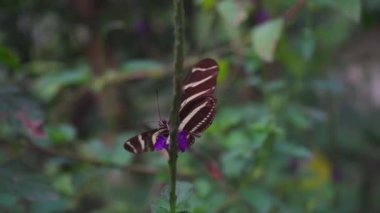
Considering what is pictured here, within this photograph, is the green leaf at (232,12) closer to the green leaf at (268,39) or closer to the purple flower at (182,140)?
the green leaf at (268,39)

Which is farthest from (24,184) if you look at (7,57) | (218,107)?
(218,107)

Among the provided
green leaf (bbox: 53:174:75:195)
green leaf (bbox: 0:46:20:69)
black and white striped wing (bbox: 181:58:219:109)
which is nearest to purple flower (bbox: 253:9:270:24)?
green leaf (bbox: 53:174:75:195)

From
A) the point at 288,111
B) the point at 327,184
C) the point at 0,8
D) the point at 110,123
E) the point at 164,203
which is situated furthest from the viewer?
the point at 110,123

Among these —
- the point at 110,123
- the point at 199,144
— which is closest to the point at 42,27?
the point at 110,123

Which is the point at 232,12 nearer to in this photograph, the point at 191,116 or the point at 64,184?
the point at 64,184

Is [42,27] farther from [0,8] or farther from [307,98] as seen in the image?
[307,98]

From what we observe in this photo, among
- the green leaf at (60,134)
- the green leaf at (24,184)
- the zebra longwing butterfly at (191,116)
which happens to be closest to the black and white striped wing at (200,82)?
the zebra longwing butterfly at (191,116)

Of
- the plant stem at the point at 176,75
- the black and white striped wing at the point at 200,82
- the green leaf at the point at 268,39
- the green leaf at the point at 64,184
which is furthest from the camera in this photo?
the green leaf at the point at 64,184
